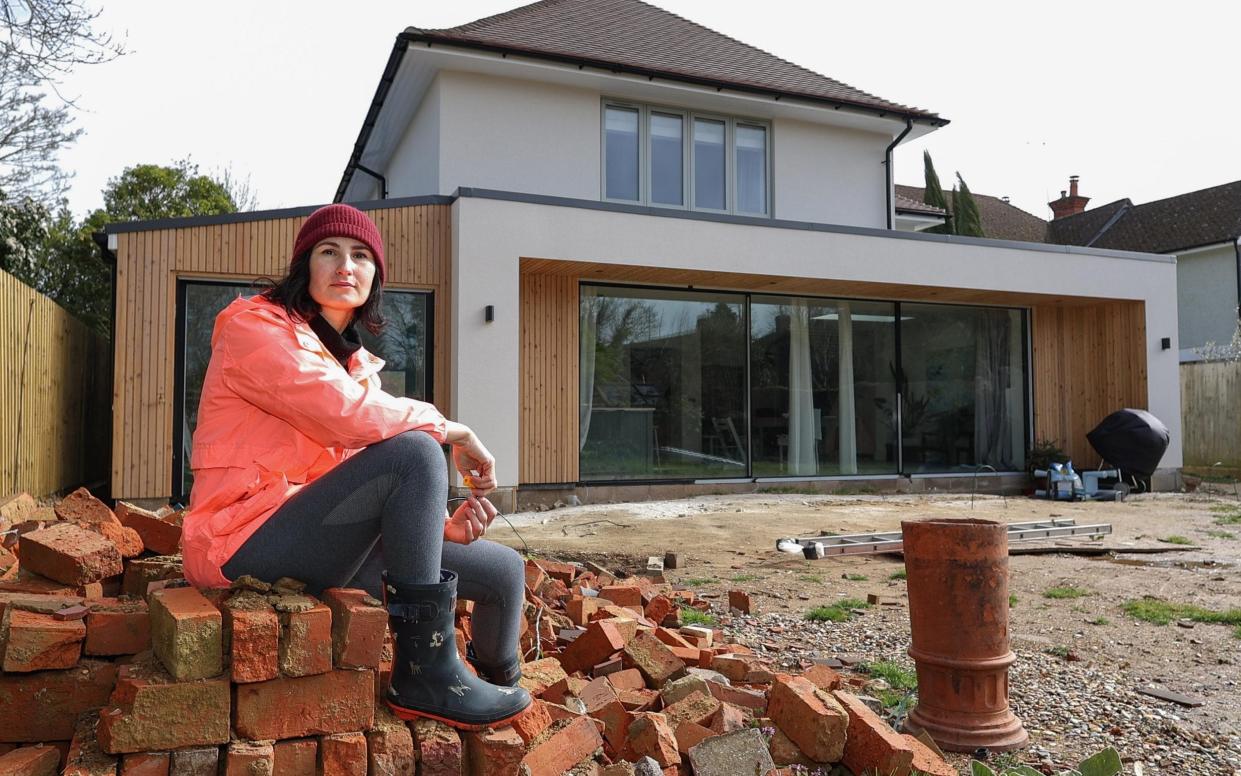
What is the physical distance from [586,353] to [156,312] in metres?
4.75

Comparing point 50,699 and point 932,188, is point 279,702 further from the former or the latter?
point 932,188

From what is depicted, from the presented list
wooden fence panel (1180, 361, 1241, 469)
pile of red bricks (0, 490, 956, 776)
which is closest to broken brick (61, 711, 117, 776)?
pile of red bricks (0, 490, 956, 776)

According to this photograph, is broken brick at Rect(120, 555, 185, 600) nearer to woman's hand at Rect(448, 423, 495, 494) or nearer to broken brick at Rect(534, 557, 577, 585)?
woman's hand at Rect(448, 423, 495, 494)

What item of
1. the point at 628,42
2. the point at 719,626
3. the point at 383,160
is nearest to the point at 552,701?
the point at 719,626

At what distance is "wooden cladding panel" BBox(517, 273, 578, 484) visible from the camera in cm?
1030

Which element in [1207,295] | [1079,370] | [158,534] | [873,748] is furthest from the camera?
[1207,295]

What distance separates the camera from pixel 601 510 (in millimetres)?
9719

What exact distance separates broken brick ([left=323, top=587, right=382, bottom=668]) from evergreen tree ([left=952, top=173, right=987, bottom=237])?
31.3 metres

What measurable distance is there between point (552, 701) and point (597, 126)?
34.5ft

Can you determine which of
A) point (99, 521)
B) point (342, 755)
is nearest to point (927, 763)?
point (342, 755)

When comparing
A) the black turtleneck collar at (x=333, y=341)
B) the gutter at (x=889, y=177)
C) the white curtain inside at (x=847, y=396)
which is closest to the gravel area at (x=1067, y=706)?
the black turtleneck collar at (x=333, y=341)

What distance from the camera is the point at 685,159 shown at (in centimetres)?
1258

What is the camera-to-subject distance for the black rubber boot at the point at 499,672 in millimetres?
2375

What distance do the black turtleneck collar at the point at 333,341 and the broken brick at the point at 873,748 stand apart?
1.82 m
